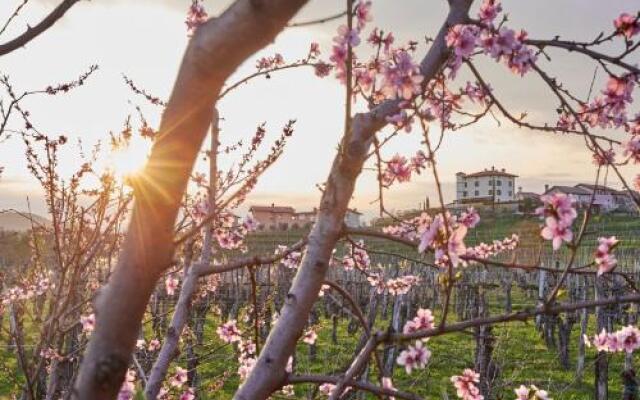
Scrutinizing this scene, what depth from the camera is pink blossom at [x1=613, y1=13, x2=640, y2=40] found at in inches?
126

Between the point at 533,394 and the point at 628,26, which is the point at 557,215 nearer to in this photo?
the point at 533,394

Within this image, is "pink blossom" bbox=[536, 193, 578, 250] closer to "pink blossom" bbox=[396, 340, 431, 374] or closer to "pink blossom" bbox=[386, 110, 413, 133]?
"pink blossom" bbox=[386, 110, 413, 133]

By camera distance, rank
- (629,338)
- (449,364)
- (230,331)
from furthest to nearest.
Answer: (449,364) < (230,331) < (629,338)

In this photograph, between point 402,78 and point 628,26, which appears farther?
point 628,26

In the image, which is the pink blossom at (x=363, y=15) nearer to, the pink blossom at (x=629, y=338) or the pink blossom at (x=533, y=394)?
the pink blossom at (x=533, y=394)

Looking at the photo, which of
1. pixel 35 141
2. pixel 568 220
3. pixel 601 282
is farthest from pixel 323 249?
pixel 601 282

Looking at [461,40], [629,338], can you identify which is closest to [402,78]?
[461,40]

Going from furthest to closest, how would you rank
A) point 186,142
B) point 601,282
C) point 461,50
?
point 601,282
point 461,50
point 186,142

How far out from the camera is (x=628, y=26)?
126 inches

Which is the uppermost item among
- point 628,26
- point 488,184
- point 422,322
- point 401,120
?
point 488,184

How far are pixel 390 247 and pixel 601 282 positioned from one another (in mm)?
33902

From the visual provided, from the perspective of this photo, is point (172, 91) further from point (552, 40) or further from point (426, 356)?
point (552, 40)

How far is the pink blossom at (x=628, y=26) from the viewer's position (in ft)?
10.5

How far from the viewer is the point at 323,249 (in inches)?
88.5
